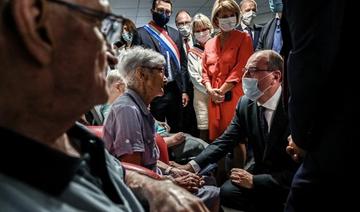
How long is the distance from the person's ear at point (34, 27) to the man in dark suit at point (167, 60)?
9.71ft

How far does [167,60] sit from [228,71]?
60 cm

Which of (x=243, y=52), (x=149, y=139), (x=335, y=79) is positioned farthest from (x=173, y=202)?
(x=243, y=52)

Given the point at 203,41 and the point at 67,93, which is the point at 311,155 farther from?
the point at 203,41

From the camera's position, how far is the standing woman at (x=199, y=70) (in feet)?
12.2

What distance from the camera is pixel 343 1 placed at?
117 cm

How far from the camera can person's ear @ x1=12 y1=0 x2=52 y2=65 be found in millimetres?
666

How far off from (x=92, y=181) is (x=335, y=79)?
2.56ft

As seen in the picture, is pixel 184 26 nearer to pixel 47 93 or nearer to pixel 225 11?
pixel 225 11

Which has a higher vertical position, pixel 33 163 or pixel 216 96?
pixel 33 163

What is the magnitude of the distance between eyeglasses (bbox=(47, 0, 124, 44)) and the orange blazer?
2584mm

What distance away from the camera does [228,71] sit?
3453 mm

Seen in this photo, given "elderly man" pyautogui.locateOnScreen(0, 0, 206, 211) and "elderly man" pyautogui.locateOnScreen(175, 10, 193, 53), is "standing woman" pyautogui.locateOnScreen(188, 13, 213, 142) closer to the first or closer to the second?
"elderly man" pyautogui.locateOnScreen(175, 10, 193, 53)

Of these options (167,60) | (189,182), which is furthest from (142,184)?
(167,60)

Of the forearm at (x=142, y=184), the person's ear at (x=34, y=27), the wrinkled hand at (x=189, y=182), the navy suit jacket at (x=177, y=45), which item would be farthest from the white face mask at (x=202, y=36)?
the person's ear at (x=34, y=27)
